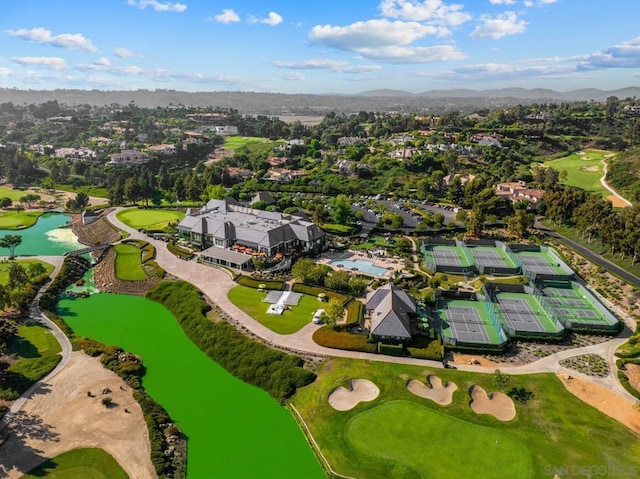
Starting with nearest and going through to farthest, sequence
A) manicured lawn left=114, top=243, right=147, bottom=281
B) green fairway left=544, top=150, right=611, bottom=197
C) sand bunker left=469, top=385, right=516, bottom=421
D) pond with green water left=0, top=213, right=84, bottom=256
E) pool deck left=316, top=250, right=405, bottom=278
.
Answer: sand bunker left=469, top=385, right=516, bottom=421 < manicured lawn left=114, top=243, right=147, bottom=281 < pool deck left=316, top=250, right=405, bottom=278 < pond with green water left=0, top=213, right=84, bottom=256 < green fairway left=544, top=150, right=611, bottom=197

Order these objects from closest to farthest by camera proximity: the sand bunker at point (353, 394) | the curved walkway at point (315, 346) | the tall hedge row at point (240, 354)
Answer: the sand bunker at point (353, 394) → the tall hedge row at point (240, 354) → the curved walkway at point (315, 346)

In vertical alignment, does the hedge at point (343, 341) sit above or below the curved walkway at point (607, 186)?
below

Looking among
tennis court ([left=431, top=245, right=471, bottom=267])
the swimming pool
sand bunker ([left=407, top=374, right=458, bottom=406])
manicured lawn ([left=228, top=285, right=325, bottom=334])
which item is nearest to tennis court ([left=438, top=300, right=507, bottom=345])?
sand bunker ([left=407, top=374, right=458, bottom=406])

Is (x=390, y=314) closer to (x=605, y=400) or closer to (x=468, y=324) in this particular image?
(x=468, y=324)

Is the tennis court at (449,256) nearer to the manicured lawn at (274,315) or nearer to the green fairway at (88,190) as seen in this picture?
the manicured lawn at (274,315)

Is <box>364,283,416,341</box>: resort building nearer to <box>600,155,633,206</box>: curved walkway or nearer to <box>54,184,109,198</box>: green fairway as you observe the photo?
<box>600,155,633,206</box>: curved walkway

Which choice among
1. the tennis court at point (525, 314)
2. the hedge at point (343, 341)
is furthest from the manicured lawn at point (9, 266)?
the tennis court at point (525, 314)
